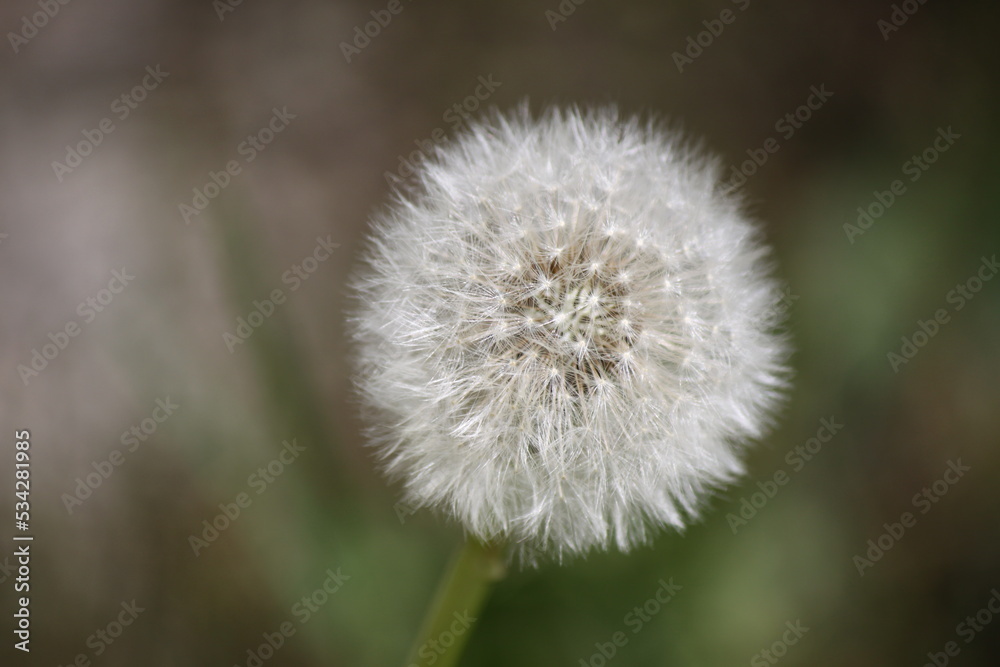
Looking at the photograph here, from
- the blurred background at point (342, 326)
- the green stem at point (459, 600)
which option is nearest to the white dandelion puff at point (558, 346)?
the green stem at point (459, 600)

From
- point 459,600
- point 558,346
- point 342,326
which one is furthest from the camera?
point 342,326

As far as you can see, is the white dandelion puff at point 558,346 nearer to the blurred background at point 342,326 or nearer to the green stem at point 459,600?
the green stem at point 459,600

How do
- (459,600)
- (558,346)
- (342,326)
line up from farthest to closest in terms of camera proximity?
(342,326) < (459,600) < (558,346)

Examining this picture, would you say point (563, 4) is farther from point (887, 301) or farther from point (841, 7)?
point (887, 301)

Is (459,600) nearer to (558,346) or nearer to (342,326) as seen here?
(558,346)

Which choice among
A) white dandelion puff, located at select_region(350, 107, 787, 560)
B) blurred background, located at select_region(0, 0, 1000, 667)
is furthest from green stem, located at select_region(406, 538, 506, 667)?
blurred background, located at select_region(0, 0, 1000, 667)

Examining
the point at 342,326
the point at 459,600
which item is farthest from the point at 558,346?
the point at 342,326

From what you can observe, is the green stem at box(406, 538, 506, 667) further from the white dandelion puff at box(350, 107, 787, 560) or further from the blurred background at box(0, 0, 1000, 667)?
the blurred background at box(0, 0, 1000, 667)

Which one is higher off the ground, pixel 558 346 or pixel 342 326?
pixel 558 346
